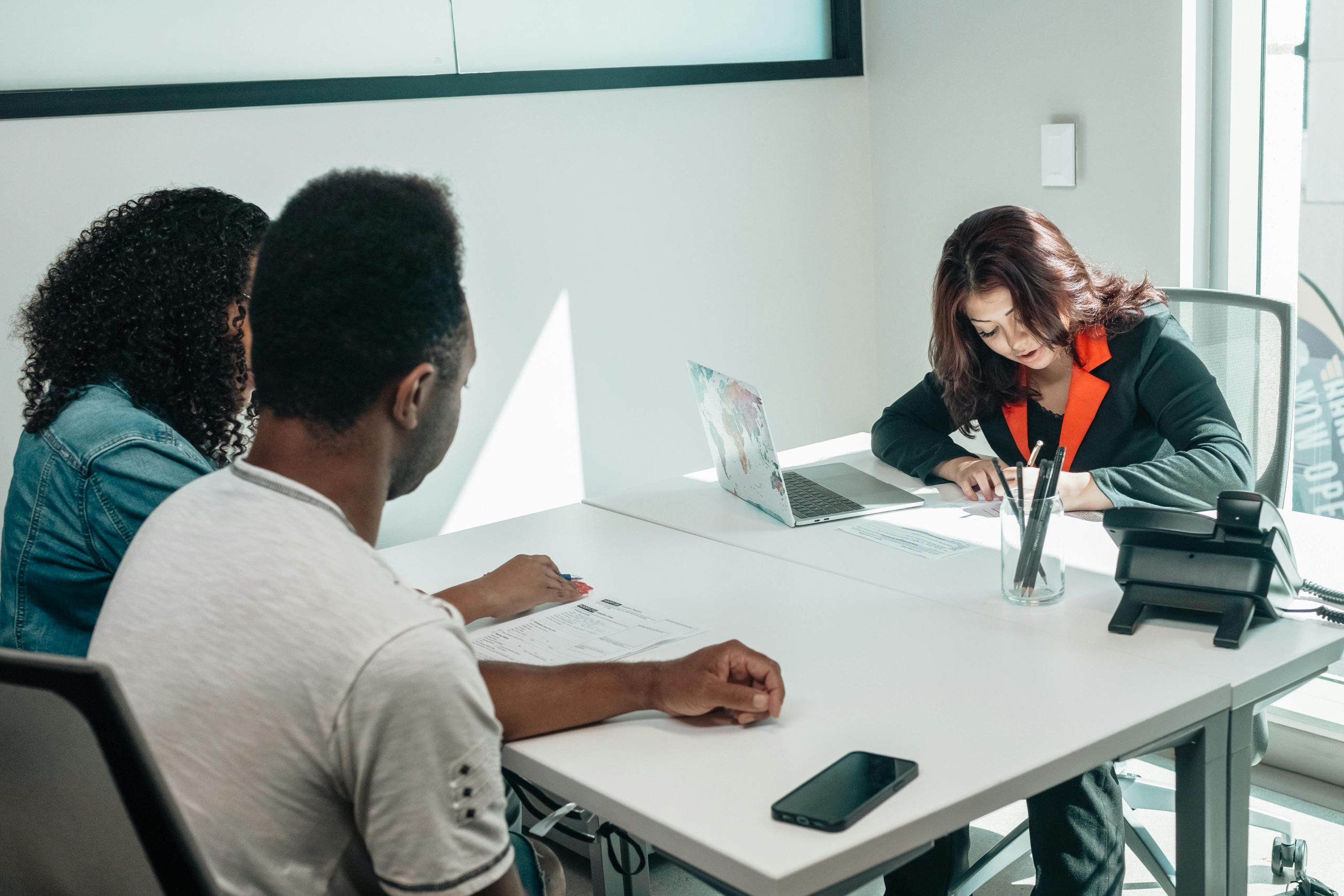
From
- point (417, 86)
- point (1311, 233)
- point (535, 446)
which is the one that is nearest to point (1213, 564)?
point (1311, 233)

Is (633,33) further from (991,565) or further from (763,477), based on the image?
(991,565)

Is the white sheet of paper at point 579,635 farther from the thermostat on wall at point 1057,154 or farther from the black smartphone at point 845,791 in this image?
the thermostat on wall at point 1057,154

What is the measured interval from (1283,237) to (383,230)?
7.66ft

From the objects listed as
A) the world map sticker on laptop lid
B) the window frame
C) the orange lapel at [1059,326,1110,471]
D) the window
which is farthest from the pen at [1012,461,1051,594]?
the window frame

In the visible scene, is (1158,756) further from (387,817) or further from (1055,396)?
(387,817)

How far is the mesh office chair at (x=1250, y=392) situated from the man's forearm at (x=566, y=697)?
93 centimetres

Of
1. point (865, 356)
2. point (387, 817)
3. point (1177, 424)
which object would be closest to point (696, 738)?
point (387, 817)

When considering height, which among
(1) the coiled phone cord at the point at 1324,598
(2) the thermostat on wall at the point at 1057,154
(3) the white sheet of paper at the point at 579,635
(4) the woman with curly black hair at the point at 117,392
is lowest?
(1) the coiled phone cord at the point at 1324,598

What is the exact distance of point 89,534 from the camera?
143 cm

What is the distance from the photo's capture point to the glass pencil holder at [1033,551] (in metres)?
1.54

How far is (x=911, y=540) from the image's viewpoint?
1860mm

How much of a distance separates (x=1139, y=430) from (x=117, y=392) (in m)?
1.63

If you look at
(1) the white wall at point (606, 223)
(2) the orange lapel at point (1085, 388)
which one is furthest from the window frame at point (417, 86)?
(2) the orange lapel at point (1085, 388)

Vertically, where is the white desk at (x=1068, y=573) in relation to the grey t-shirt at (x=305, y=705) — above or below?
below
